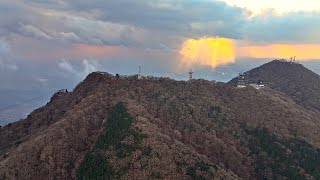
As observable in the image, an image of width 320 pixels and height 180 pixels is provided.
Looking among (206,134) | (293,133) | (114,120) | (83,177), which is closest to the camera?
(83,177)

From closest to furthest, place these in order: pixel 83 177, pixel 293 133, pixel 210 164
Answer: pixel 83 177 → pixel 210 164 → pixel 293 133

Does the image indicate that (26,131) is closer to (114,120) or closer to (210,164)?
(114,120)

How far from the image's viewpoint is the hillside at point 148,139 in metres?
142

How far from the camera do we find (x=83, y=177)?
13675cm

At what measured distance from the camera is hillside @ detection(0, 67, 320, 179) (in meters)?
→ 142

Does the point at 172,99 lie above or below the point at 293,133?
above

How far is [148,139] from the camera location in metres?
150

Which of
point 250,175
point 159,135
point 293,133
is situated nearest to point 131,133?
point 159,135

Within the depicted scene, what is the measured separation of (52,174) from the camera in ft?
472

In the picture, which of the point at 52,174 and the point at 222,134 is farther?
the point at 222,134

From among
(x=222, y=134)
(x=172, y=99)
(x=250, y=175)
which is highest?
(x=172, y=99)

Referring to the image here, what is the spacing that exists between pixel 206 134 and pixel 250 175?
21.5m

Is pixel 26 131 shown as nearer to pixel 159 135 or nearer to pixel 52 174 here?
pixel 52 174

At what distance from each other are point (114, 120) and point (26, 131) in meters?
42.7
